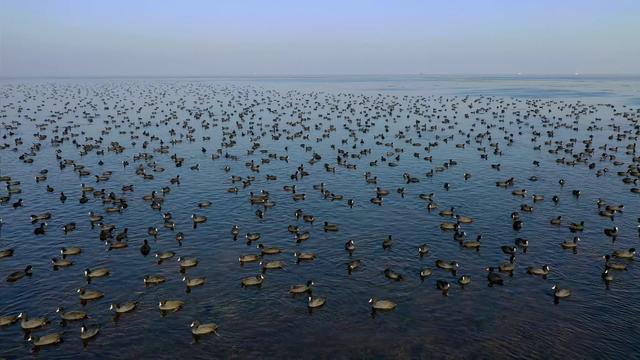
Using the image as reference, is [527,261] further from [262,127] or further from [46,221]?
[262,127]

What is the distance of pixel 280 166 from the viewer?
261 ft

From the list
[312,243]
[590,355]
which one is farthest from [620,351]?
[312,243]

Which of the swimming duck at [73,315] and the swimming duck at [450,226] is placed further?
the swimming duck at [450,226]

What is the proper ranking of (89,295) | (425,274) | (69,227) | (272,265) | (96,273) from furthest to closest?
(69,227), (272,265), (96,273), (425,274), (89,295)

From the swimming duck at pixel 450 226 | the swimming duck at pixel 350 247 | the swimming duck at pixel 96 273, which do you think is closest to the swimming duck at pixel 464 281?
the swimming duck at pixel 350 247

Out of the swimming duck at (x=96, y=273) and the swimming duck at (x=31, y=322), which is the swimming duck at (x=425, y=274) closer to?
the swimming duck at (x=96, y=273)

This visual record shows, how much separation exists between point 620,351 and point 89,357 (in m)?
30.6

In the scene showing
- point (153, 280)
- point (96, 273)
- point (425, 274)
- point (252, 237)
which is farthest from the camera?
point (252, 237)

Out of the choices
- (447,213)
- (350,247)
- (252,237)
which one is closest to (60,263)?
(252,237)

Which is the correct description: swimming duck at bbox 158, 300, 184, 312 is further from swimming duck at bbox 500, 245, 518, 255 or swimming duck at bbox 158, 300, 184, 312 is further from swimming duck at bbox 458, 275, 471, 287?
swimming duck at bbox 500, 245, 518, 255

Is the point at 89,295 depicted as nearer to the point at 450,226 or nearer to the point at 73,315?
the point at 73,315

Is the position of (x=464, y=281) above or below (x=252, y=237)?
below

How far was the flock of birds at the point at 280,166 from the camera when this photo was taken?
41.1 m

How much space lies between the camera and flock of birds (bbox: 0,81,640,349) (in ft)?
135
